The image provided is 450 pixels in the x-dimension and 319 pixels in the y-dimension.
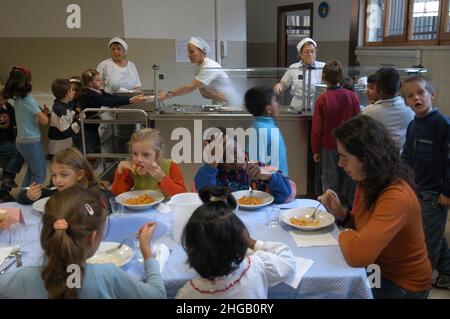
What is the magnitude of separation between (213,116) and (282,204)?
51.4 inches

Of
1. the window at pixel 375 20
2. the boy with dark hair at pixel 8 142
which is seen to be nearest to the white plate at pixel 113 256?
the boy with dark hair at pixel 8 142

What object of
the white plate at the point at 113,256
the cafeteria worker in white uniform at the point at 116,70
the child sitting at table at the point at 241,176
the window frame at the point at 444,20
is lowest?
the white plate at the point at 113,256

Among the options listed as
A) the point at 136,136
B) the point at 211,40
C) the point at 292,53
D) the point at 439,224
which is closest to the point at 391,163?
the point at 439,224

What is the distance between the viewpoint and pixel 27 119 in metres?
2.85

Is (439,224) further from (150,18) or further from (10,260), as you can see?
(150,18)

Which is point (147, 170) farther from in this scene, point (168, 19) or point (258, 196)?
point (168, 19)

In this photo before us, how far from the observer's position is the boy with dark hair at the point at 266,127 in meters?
1.88

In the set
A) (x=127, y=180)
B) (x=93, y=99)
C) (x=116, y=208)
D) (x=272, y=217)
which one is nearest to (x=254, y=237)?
(x=272, y=217)

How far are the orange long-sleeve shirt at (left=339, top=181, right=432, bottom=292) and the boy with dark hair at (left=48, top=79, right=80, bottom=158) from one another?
2.37m

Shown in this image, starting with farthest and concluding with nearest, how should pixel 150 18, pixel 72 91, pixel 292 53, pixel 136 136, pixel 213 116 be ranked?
1. pixel 292 53
2. pixel 150 18
3. pixel 72 91
4. pixel 213 116
5. pixel 136 136

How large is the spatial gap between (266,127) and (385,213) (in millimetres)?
898

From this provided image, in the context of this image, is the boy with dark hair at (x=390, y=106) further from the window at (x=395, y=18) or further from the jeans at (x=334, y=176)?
the window at (x=395, y=18)

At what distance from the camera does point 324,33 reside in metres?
5.27

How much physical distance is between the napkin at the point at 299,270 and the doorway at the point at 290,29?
5.13m
